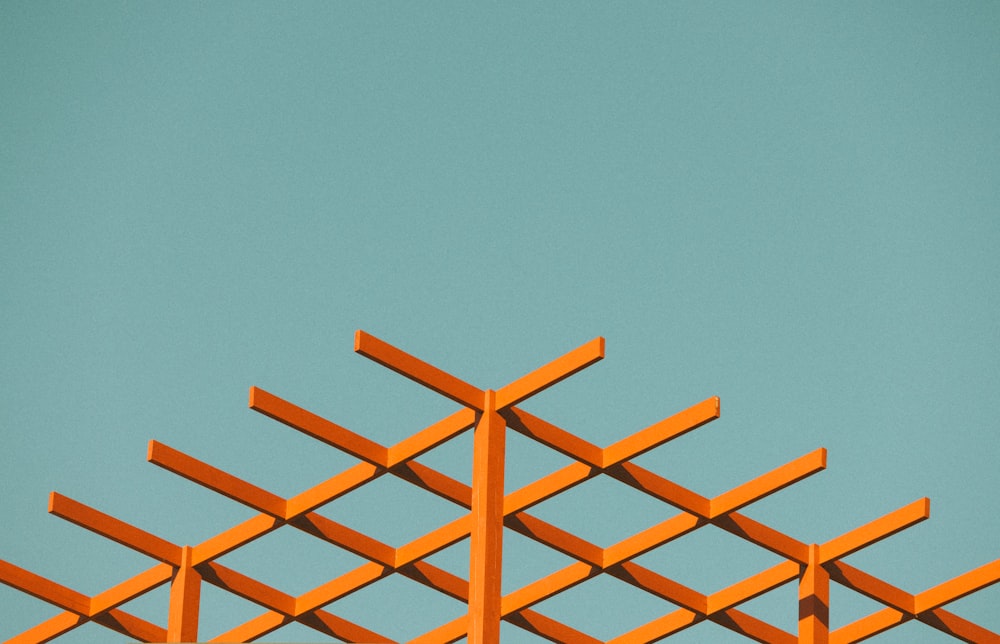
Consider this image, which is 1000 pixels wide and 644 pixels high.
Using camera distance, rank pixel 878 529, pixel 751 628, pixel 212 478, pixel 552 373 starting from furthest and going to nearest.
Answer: pixel 751 628 < pixel 878 529 < pixel 212 478 < pixel 552 373

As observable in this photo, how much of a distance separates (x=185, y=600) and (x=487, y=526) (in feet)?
12.2

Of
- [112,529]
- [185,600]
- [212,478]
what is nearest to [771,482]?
[212,478]

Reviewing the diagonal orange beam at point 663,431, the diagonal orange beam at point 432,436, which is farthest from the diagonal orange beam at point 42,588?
the diagonal orange beam at point 663,431

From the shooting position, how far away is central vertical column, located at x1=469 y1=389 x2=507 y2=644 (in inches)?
635

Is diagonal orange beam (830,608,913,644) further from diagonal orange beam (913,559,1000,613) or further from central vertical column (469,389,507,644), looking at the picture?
central vertical column (469,389,507,644)

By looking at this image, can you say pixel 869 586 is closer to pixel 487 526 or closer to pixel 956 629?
pixel 956 629

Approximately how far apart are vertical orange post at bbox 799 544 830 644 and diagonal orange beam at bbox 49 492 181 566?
5.94 m

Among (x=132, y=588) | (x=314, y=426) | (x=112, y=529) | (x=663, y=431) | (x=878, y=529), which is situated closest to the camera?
(x=663, y=431)

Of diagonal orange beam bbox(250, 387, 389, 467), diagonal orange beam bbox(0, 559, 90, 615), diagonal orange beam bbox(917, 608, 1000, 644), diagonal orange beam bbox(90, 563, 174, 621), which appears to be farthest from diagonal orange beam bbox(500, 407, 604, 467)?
diagonal orange beam bbox(0, 559, 90, 615)

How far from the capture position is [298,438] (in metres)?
57.8

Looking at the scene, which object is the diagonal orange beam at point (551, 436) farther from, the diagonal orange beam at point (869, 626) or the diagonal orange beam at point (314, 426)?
the diagonal orange beam at point (869, 626)

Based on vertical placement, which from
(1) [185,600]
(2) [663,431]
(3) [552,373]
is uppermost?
(3) [552,373]

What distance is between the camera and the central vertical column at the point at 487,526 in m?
16.1

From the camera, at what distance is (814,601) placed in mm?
18906
